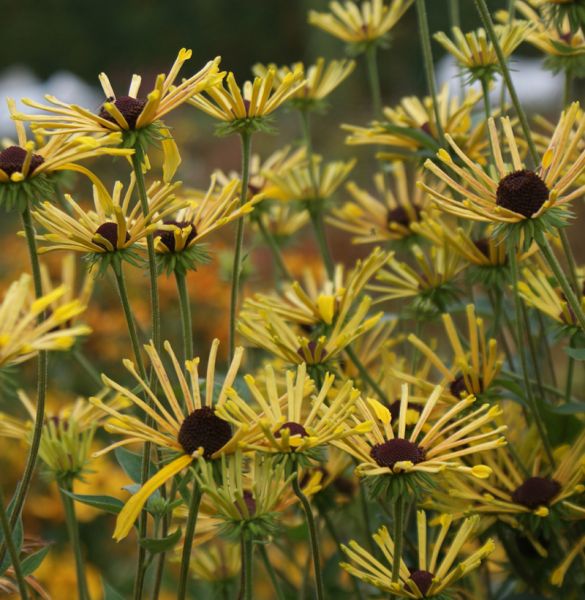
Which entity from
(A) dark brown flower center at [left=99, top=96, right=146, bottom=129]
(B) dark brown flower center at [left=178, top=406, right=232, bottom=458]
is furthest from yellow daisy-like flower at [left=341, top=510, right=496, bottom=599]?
(A) dark brown flower center at [left=99, top=96, right=146, bottom=129]

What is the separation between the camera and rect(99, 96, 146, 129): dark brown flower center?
65 centimetres

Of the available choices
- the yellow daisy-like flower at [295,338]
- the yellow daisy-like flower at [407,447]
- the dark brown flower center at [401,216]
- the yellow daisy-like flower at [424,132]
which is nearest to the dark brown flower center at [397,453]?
the yellow daisy-like flower at [407,447]

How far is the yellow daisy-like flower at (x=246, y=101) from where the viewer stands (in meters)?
0.71

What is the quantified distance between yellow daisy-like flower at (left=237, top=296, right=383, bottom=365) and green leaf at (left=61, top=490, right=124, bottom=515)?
152 mm

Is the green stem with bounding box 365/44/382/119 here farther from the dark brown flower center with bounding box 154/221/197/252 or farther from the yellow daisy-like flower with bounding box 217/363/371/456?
the yellow daisy-like flower with bounding box 217/363/371/456

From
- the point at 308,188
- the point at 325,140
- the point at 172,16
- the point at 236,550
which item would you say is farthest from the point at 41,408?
the point at 172,16

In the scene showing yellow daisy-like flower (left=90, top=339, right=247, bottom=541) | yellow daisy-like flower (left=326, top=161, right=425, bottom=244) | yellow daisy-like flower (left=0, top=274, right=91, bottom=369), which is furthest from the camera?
yellow daisy-like flower (left=326, top=161, right=425, bottom=244)

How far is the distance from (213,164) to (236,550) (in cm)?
431

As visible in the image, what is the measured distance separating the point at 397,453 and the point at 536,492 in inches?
7.2

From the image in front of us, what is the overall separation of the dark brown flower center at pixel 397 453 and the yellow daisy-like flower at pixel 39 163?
242 mm

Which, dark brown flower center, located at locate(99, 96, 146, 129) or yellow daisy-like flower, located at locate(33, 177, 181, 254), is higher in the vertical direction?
dark brown flower center, located at locate(99, 96, 146, 129)

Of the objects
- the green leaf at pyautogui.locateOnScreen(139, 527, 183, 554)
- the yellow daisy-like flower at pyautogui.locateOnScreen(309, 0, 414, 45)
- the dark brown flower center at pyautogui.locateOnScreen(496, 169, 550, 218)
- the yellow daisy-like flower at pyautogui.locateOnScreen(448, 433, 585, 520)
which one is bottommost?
the green leaf at pyautogui.locateOnScreen(139, 527, 183, 554)

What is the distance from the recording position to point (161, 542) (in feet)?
2.05

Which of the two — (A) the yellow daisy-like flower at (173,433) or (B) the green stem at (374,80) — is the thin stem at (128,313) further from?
(B) the green stem at (374,80)
